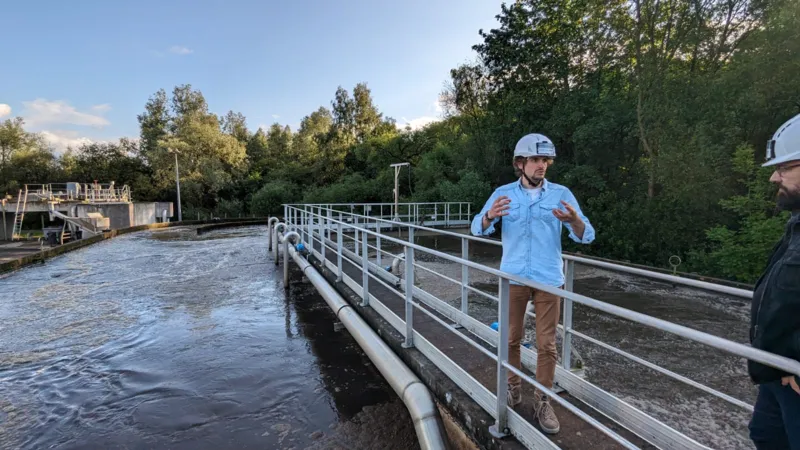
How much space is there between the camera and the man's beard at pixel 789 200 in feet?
4.49

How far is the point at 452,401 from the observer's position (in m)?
2.80

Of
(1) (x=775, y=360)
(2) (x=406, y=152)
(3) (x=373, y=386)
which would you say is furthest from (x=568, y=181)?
(2) (x=406, y=152)

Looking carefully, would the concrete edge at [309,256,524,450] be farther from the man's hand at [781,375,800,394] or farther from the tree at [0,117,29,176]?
the tree at [0,117,29,176]

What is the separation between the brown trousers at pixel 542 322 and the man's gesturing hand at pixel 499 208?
0.49 metres

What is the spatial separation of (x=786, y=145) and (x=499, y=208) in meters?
1.18

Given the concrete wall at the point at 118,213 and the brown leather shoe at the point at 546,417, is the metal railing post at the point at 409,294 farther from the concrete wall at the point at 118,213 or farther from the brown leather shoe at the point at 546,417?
the concrete wall at the point at 118,213

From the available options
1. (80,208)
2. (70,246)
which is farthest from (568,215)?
(80,208)

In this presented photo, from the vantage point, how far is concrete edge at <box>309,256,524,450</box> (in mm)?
2418

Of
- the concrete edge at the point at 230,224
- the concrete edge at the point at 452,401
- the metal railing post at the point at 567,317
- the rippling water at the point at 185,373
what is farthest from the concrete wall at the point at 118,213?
the metal railing post at the point at 567,317

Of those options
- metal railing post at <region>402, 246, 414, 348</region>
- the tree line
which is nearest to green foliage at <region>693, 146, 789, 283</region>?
the tree line

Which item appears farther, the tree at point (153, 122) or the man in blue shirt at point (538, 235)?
the tree at point (153, 122)

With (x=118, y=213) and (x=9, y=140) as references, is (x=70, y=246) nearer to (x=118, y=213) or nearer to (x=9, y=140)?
(x=118, y=213)

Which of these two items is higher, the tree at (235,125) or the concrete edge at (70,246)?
the tree at (235,125)

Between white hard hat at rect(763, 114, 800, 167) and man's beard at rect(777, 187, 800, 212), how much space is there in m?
0.12
